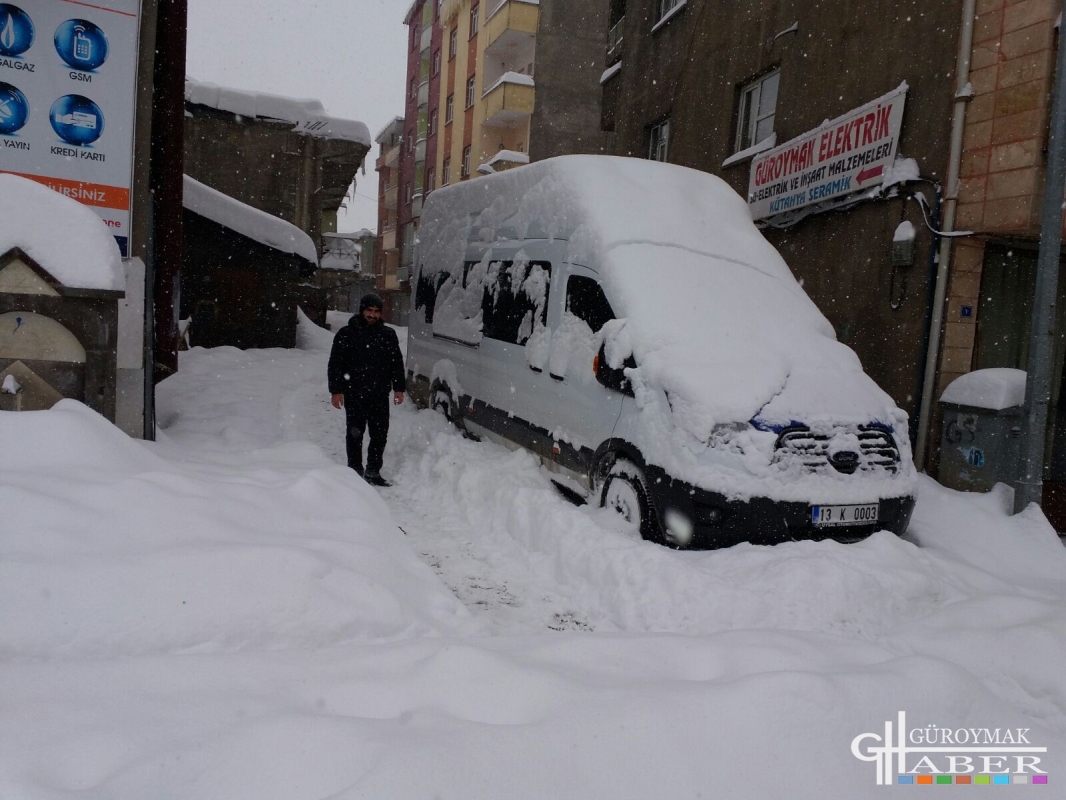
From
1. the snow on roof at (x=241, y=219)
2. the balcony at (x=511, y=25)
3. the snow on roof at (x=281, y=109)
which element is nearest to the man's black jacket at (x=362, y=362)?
the snow on roof at (x=241, y=219)

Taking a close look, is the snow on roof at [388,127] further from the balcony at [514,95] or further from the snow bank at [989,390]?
the snow bank at [989,390]

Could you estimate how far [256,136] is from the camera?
21.7 m

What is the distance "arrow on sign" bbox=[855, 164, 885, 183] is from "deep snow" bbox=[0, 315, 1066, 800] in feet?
14.6

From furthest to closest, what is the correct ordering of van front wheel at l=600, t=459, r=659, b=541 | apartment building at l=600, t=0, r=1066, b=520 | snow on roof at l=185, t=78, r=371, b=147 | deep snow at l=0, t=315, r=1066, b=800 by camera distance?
snow on roof at l=185, t=78, r=371, b=147 → apartment building at l=600, t=0, r=1066, b=520 → van front wheel at l=600, t=459, r=659, b=541 → deep snow at l=0, t=315, r=1066, b=800

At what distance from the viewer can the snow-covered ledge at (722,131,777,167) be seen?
10570mm

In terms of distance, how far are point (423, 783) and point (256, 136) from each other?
74.4ft

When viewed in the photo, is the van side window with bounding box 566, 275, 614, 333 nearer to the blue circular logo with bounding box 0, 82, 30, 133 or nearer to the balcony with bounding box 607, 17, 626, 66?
the blue circular logo with bounding box 0, 82, 30, 133

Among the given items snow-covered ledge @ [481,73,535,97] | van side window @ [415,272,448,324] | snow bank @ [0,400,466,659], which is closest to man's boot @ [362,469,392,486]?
snow bank @ [0,400,466,659]

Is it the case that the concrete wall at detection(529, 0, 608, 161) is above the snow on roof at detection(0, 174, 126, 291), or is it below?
above

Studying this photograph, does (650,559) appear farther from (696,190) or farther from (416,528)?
(696,190)

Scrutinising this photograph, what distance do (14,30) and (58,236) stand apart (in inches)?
90.3

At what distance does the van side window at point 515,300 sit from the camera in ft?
20.8

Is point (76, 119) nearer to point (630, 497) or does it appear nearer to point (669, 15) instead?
point (630, 497)

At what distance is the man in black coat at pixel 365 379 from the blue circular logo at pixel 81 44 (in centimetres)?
300
